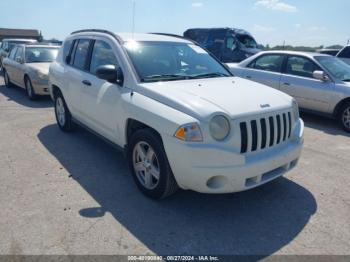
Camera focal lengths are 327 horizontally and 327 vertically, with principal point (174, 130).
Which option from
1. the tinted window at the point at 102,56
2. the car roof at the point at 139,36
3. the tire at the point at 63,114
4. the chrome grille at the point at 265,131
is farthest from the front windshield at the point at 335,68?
the tire at the point at 63,114

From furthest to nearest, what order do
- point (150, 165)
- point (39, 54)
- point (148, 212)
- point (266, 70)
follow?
point (39, 54) → point (266, 70) → point (150, 165) → point (148, 212)

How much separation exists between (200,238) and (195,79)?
2.03 m

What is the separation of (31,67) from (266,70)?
21.6 ft

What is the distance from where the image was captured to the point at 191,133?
3104 mm

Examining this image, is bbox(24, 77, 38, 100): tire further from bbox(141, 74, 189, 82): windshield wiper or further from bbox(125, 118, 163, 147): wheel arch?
bbox(141, 74, 189, 82): windshield wiper

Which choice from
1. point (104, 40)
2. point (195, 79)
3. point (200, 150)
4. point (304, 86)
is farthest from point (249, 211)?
point (304, 86)

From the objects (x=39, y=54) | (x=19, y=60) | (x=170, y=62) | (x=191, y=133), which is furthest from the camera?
(x=39, y=54)

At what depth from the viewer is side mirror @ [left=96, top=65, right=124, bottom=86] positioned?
395cm

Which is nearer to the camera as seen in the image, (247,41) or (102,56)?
(102,56)

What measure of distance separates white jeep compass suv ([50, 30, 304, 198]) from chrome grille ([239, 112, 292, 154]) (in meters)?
0.01

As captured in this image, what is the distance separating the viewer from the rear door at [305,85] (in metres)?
7.15

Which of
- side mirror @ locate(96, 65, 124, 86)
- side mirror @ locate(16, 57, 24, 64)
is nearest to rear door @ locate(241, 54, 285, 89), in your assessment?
side mirror @ locate(96, 65, 124, 86)

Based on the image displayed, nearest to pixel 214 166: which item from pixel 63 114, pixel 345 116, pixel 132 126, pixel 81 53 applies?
pixel 132 126

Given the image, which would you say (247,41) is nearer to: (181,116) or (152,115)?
(152,115)
